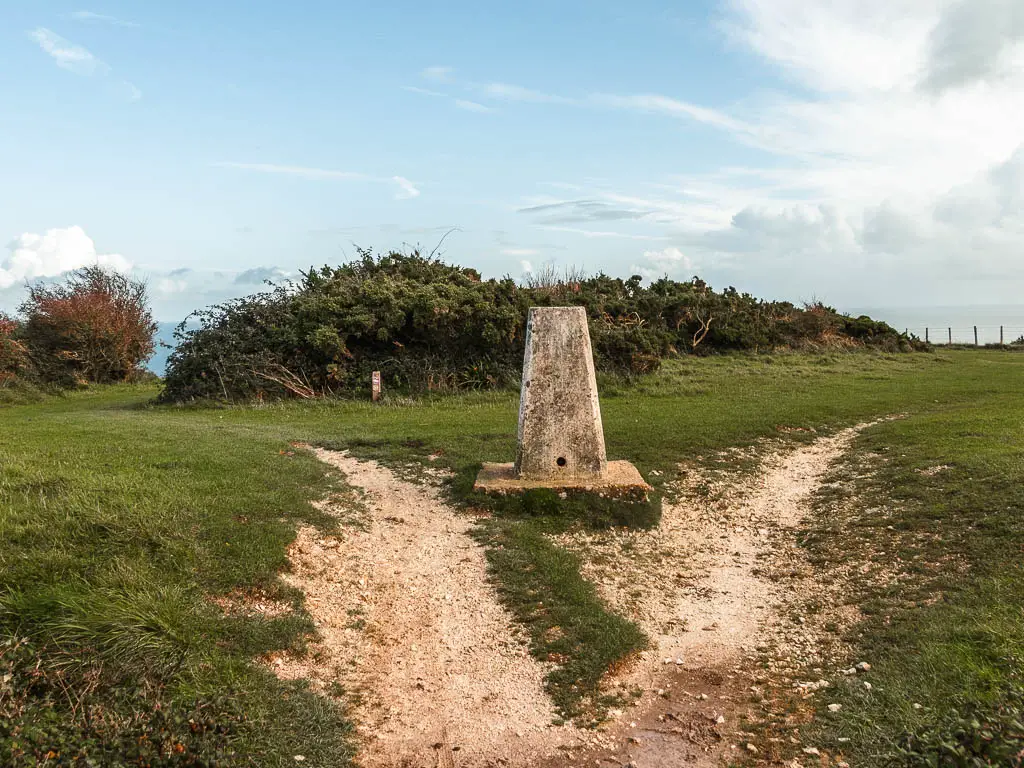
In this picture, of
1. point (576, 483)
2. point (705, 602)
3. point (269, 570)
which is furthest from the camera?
point (576, 483)

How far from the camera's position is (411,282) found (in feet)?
70.3

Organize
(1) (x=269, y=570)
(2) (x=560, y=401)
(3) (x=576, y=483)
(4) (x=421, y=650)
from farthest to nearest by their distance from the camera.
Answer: (2) (x=560, y=401)
(3) (x=576, y=483)
(1) (x=269, y=570)
(4) (x=421, y=650)

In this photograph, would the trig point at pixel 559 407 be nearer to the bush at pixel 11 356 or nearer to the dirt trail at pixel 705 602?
the dirt trail at pixel 705 602

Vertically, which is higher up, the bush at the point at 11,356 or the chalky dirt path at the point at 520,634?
the bush at the point at 11,356

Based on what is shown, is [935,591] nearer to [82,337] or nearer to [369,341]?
[369,341]

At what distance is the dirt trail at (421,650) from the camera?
4.62m

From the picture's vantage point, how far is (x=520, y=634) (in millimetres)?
6074

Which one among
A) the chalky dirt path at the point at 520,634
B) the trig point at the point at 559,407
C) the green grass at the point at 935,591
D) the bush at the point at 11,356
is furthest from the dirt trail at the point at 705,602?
the bush at the point at 11,356

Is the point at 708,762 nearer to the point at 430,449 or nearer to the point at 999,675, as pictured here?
the point at 999,675

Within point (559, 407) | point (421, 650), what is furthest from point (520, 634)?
point (559, 407)

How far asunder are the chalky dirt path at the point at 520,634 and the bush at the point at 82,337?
2087cm

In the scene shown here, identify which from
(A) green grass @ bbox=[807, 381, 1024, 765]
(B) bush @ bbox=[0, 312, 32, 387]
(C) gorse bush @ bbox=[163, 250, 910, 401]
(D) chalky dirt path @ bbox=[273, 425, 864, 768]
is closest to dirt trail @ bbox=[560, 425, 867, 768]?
(D) chalky dirt path @ bbox=[273, 425, 864, 768]

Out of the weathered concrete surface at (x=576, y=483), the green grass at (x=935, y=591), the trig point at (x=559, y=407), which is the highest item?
the trig point at (x=559, y=407)

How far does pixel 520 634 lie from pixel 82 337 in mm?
25192
